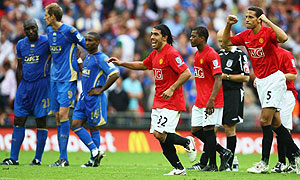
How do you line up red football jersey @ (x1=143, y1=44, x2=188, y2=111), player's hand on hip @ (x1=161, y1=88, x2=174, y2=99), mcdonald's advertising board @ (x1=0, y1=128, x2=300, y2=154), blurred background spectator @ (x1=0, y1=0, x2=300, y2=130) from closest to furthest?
player's hand on hip @ (x1=161, y1=88, x2=174, y2=99) → red football jersey @ (x1=143, y1=44, x2=188, y2=111) → mcdonald's advertising board @ (x1=0, y1=128, x2=300, y2=154) → blurred background spectator @ (x1=0, y1=0, x2=300, y2=130)

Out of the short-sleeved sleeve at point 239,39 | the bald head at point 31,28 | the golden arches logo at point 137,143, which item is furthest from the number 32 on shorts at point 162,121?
the golden arches logo at point 137,143

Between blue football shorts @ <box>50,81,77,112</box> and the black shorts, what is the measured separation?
307 centimetres

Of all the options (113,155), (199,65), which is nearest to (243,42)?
(199,65)

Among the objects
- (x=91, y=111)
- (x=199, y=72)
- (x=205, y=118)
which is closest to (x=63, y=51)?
(x=91, y=111)

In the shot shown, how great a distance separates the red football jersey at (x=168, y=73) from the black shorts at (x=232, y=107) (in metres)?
2.01

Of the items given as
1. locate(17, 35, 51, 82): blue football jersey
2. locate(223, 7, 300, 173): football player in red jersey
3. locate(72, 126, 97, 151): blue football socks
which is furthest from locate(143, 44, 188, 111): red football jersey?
locate(17, 35, 51, 82): blue football jersey

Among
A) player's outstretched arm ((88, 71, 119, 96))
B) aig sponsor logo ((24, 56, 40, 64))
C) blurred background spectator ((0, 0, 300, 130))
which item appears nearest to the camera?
player's outstretched arm ((88, 71, 119, 96))

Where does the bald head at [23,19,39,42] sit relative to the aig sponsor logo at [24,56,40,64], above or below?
above

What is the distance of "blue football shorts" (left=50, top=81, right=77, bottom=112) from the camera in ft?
39.3

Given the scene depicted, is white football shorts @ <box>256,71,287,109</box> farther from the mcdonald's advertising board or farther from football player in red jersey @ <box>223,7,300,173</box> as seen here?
the mcdonald's advertising board

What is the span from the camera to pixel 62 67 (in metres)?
12.1

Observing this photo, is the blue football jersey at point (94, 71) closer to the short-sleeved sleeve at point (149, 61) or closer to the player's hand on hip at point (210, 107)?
the short-sleeved sleeve at point (149, 61)

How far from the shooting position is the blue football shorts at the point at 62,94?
1199 centimetres

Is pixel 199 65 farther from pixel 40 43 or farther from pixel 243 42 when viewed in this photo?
pixel 40 43
